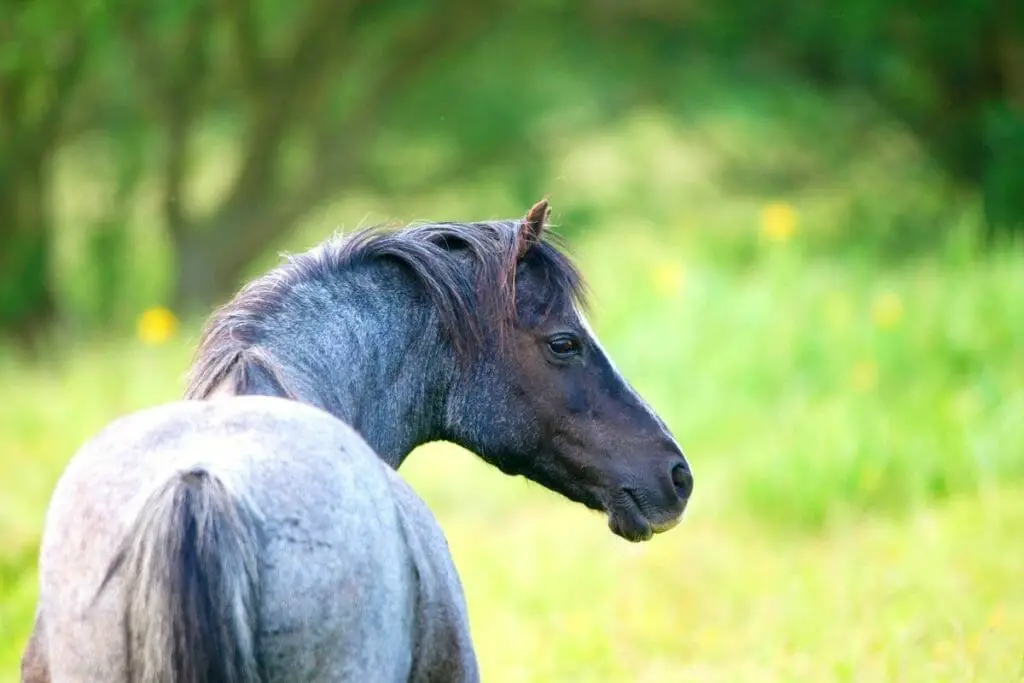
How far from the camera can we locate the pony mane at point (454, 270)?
289 centimetres

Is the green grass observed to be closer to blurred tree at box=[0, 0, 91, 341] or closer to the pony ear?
the pony ear

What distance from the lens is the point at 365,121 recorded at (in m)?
12.4

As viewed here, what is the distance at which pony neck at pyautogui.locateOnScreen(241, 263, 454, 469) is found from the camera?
9.12 feet

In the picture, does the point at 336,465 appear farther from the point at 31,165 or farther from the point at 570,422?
the point at 31,165

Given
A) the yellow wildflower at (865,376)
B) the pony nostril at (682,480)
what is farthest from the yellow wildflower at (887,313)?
the pony nostril at (682,480)

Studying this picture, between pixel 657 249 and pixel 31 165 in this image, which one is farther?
pixel 657 249

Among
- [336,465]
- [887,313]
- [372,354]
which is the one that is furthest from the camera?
[887,313]

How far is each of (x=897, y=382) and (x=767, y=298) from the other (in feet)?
4.55

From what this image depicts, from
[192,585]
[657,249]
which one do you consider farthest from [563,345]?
[657,249]

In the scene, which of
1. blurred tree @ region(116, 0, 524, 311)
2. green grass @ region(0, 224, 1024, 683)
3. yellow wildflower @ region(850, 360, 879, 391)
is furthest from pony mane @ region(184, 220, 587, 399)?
blurred tree @ region(116, 0, 524, 311)

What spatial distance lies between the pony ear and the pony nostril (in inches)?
26.2

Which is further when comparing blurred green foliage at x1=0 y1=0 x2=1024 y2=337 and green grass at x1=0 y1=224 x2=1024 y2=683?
blurred green foliage at x1=0 y1=0 x2=1024 y2=337

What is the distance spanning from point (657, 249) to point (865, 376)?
4.93 metres

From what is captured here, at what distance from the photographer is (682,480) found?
322cm
